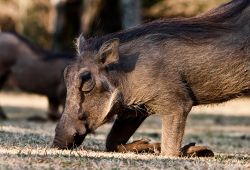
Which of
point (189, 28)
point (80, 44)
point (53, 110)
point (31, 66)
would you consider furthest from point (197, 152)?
point (31, 66)

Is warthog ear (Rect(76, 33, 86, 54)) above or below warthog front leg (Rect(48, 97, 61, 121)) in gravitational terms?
below

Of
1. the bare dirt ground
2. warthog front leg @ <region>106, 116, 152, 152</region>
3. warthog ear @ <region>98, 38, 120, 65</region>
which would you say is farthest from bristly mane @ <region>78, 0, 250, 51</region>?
the bare dirt ground

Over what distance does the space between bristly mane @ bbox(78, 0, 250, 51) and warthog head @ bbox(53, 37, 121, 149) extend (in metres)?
0.21

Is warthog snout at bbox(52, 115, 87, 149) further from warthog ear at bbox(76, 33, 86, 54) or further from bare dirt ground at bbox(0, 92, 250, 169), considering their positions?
warthog ear at bbox(76, 33, 86, 54)

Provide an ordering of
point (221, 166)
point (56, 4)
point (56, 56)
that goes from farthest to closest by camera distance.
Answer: point (56, 4)
point (56, 56)
point (221, 166)

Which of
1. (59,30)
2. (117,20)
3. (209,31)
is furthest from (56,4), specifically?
(209,31)

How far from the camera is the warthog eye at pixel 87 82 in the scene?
7.24m

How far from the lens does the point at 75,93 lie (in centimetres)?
725

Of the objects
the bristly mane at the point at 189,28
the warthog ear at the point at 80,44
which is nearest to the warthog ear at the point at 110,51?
the bristly mane at the point at 189,28

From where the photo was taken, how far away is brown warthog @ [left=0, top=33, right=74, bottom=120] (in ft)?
49.4

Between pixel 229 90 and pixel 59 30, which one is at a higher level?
pixel 59 30

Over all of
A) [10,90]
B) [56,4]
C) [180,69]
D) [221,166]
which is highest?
[56,4]

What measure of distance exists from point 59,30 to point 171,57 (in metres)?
17.4

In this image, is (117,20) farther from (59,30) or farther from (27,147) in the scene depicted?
(27,147)
